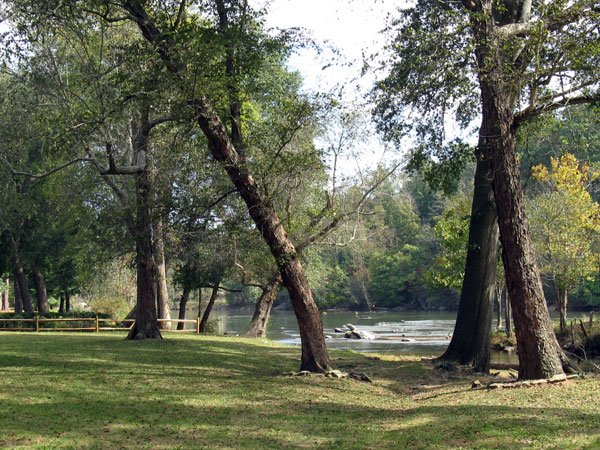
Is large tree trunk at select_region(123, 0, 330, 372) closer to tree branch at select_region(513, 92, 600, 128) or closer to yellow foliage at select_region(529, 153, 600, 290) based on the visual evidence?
tree branch at select_region(513, 92, 600, 128)

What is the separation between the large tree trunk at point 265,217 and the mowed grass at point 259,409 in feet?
3.26

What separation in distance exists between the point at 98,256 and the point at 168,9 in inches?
634

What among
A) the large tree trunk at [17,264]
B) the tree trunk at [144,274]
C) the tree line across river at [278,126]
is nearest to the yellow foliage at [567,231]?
the tree line across river at [278,126]

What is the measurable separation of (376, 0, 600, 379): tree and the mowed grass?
1.11 m

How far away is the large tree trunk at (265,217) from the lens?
12.4m

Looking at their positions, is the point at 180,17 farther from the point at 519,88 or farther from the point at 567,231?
the point at 567,231

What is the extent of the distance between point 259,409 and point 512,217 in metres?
5.69

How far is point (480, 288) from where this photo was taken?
51.2 feet

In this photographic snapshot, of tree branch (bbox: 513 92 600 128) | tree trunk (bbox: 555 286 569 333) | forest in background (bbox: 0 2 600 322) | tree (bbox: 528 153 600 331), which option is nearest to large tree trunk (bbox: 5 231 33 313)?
forest in background (bbox: 0 2 600 322)

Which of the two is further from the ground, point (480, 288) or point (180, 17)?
point (180, 17)

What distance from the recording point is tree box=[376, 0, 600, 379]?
10891 mm

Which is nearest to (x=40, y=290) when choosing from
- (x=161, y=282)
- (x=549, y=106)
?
(x=161, y=282)

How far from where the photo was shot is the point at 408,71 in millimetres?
12711

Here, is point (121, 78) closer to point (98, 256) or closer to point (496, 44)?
point (496, 44)
